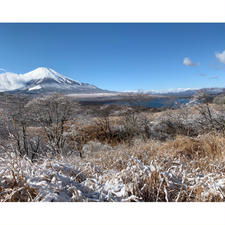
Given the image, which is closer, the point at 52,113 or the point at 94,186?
the point at 94,186

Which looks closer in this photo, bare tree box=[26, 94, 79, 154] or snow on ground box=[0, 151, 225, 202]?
snow on ground box=[0, 151, 225, 202]

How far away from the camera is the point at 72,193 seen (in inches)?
36.3

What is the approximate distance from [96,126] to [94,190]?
44.2ft

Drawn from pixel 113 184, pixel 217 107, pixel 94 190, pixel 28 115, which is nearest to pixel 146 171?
pixel 113 184

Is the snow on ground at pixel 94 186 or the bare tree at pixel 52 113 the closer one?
the snow on ground at pixel 94 186

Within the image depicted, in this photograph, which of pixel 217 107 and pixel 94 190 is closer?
pixel 94 190

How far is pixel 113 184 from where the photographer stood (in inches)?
41.4

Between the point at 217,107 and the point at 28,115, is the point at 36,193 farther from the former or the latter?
the point at 217,107

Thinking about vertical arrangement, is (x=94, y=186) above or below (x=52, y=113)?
below

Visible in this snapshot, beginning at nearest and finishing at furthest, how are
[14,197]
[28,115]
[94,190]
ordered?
[14,197], [94,190], [28,115]
